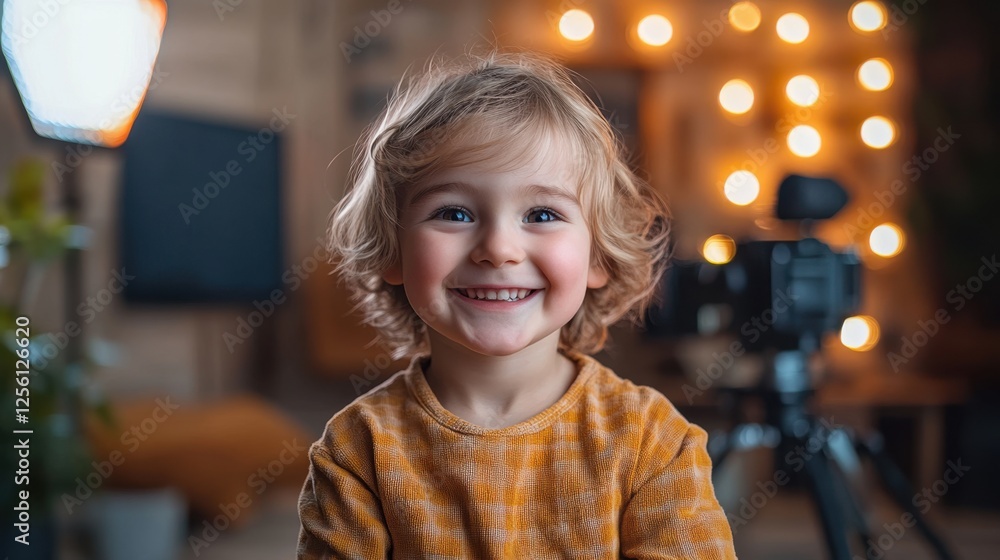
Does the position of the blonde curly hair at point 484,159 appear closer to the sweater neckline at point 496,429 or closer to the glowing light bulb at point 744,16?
the sweater neckline at point 496,429

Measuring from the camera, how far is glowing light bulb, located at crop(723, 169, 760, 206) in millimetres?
3105

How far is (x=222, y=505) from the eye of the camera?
264 centimetres

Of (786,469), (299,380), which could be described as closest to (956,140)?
(786,469)

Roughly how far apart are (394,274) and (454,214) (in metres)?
0.14

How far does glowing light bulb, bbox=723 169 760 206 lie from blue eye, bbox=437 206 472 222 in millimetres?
2460

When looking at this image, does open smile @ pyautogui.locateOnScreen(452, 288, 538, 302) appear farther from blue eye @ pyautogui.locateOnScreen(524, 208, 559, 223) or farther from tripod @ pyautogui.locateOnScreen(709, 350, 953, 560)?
tripod @ pyautogui.locateOnScreen(709, 350, 953, 560)

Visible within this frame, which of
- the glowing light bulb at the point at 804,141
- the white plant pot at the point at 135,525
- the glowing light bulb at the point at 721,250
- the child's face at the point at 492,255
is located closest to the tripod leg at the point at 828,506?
the glowing light bulb at the point at 721,250

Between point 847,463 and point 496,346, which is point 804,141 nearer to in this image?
point 847,463

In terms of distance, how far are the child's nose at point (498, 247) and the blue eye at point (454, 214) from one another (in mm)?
23

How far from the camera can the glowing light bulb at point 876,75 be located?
3.13 metres

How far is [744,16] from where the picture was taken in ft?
10.6

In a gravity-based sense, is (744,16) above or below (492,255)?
above

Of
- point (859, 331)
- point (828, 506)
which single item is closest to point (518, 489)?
point (828, 506)

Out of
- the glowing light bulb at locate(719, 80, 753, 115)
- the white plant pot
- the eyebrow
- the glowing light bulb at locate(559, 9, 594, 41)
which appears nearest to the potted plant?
the white plant pot
